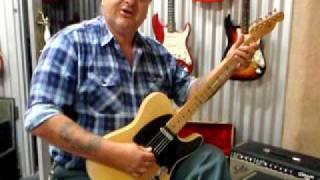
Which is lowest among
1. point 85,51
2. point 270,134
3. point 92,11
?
point 270,134

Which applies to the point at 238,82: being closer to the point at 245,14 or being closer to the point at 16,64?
the point at 245,14

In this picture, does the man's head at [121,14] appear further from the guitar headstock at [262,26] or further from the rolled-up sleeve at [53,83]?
the guitar headstock at [262,26]

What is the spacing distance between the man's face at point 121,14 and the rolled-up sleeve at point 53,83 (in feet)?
0.57

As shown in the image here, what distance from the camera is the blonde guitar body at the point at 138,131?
1.13 m

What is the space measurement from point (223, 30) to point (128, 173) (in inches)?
50.1

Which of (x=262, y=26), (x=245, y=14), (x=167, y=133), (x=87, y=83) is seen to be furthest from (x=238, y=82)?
(x=87, y=83)

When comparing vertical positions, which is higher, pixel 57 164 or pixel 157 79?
pixel 157 79

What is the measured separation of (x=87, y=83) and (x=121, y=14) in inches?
10.3

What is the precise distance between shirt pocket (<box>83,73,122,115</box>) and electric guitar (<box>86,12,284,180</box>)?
0.10 metres

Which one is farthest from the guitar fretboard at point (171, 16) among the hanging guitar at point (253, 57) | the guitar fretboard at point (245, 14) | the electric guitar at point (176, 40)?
the guitar fretboard at point (245, 14)

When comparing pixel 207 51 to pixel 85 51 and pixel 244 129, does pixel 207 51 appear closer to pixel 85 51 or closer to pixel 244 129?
pixel 244 129

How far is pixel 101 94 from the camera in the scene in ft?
4.00

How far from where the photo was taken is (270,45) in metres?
2.05

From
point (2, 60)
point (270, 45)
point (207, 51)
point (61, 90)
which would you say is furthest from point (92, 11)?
point (61, 90)
